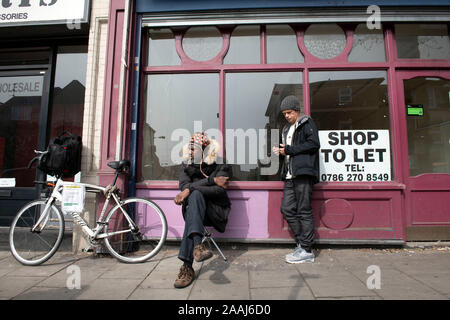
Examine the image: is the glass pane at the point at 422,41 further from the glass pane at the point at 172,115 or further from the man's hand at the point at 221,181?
the man's hand at the point at 221,181

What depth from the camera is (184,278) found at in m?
2.53

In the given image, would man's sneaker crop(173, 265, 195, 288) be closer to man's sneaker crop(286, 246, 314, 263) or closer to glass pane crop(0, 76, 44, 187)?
man's sneaker crop(286, 246, 314, 263)

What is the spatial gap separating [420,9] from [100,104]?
509 centimetres

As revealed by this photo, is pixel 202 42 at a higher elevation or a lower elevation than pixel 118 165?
higher

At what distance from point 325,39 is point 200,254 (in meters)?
3.81

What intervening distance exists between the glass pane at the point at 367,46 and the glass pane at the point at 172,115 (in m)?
2.28

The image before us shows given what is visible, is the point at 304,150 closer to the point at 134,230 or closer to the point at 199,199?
the point at 199,199

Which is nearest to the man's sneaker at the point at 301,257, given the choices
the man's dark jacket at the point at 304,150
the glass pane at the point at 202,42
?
the man's dark jacket at the point at 304,150

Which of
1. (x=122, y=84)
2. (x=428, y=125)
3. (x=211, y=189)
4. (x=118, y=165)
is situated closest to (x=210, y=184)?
(x=211, y=189)

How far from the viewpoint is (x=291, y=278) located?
2711mm

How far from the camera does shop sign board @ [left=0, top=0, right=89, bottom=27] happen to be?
4.00 metres

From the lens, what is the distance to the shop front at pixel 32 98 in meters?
4.41

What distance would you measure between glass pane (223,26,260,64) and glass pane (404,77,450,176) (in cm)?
242

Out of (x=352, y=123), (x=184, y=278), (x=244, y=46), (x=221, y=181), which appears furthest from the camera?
(x=244, y=46)
